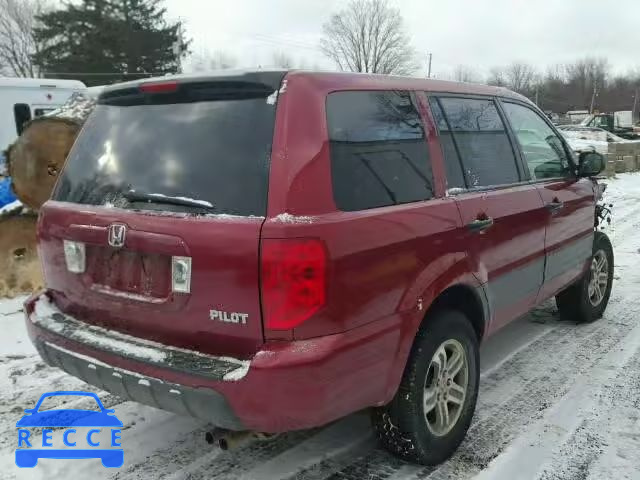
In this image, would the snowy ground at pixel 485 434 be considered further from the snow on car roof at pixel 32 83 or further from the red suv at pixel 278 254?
the snow on car roof at pixel 32 83

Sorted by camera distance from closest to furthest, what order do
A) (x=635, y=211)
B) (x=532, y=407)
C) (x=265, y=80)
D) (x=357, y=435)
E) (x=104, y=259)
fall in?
(x=265, y=80), (x=104, y=259), (x=357, y=435), (x=532, y=407), (x=635, y=211)

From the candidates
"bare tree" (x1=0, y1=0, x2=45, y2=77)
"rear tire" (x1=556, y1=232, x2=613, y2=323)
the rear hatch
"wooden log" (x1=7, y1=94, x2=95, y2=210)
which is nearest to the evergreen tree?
"bare tree" (x1=0, y1=0, x2=45, y2=77)

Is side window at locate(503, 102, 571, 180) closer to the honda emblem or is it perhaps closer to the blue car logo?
the honda emblem

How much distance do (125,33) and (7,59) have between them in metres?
19.9

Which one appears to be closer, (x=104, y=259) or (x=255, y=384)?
(x=255, y=384)

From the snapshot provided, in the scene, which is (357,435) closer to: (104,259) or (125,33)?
(104,259)

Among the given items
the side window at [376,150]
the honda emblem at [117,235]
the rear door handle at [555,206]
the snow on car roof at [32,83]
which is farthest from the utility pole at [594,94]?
the honda emblem at [117,235]

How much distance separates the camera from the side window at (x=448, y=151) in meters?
3.07

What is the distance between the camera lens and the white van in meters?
10.5

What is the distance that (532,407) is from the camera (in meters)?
3.60

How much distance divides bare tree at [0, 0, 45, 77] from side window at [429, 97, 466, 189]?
5322 centimetres

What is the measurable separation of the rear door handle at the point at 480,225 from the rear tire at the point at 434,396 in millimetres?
467

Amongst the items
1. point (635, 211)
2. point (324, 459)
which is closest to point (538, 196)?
point (324, 459)

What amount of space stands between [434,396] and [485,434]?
0.57m
